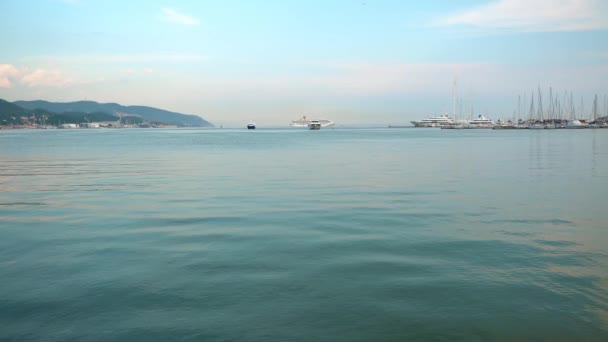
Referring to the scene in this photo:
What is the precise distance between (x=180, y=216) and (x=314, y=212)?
5.45 m

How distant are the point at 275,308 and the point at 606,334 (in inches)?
233

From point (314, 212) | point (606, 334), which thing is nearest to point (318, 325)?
point (606, 334)

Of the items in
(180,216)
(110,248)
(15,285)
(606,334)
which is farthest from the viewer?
(180,216)

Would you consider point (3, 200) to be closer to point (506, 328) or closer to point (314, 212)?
point (314, 212)

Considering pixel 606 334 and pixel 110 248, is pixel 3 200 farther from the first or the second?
pixel 606 334

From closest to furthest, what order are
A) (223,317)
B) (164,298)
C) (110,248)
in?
(223,317), (164,298), (110,248)

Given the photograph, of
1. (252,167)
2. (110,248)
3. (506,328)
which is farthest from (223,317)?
(252,167)

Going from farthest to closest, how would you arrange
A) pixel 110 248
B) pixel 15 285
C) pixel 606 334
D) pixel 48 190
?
pixel 48 190 < pixel 110 248 < pixel 15 285 < pixel 606 334

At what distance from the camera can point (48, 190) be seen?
26531 mm

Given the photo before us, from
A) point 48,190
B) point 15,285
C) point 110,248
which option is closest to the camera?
point 15,285

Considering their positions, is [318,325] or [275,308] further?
[275,308]

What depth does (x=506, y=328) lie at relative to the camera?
8359mm

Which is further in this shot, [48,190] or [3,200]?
[48,190]

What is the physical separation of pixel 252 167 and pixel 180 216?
2155cm
